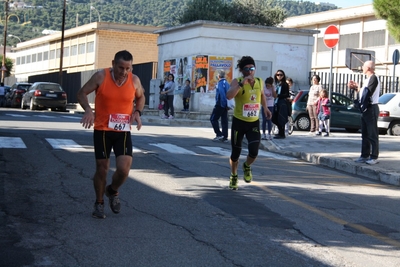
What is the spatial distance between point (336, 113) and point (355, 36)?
127 feet

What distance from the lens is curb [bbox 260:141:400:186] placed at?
1236 cm

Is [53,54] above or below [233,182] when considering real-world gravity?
above

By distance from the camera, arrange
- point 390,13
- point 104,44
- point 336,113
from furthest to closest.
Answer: point 104,44 < point 390,13 < point 336,113

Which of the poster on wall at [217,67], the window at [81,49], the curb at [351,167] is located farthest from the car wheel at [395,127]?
the window at [81,49]

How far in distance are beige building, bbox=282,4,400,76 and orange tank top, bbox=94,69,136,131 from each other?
4997cm

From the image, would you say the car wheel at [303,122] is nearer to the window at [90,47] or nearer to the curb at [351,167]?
the curb at [351,167]

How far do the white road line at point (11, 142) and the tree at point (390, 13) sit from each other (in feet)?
54.8

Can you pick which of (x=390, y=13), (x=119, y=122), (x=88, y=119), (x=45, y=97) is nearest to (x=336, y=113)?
(x=390, y=13)

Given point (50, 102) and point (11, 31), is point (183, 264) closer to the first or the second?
point (50, 102)

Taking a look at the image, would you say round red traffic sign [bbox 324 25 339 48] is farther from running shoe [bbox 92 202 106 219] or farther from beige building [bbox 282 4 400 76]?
beige building [bbox 282 4 400 76]

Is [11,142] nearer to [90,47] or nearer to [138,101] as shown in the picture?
[138,101]

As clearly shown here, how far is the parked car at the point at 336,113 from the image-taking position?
82.2 ft

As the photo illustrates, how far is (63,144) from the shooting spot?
1551cm

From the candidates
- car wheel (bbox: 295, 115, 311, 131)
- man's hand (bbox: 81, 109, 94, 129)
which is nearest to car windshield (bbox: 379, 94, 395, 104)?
car wheel (bbox: 295, 115, 311, 131)
